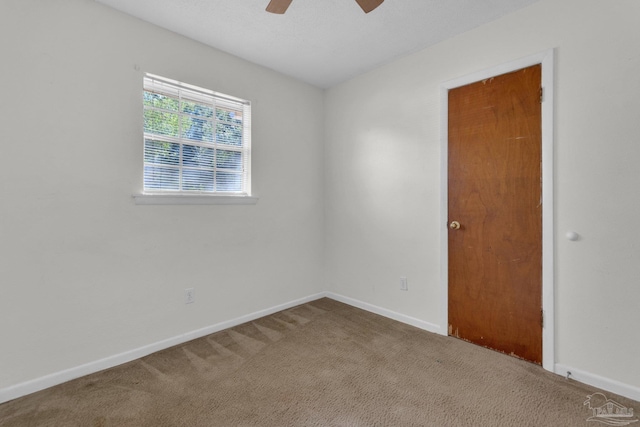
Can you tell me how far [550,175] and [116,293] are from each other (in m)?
3.13

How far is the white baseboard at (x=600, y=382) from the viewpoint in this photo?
1700mm

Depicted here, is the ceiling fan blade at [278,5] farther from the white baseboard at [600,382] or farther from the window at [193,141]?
the white baseboard at [600,382]

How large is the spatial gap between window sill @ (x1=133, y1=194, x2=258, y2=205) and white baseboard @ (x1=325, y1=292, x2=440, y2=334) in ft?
4.96

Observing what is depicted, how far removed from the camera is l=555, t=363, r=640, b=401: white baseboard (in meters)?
1.70

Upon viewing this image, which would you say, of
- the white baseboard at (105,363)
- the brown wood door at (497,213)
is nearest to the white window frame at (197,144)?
the white baseboard at (105,363)

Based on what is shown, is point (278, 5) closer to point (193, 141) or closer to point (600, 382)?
point (193, 141)

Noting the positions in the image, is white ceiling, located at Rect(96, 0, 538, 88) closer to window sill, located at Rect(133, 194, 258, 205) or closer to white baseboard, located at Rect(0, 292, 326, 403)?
window sill, located at Rect(133, 194, 258, 205)

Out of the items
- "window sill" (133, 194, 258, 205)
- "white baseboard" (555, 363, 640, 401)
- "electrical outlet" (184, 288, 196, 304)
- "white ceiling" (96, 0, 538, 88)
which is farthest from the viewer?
"electrical outlet" (184, 288, 196, 304)

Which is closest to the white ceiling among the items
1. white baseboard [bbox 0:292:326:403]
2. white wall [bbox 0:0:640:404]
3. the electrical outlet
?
white wall [bbox 0:0:640:404]

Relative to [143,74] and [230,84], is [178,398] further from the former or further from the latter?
[230,84]

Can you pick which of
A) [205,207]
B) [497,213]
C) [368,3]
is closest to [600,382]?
[497,213]

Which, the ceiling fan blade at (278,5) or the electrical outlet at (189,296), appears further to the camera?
the electrical outlet at (189,296)

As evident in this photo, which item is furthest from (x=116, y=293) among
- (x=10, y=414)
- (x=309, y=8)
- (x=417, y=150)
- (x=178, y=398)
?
(x=417, y=150)

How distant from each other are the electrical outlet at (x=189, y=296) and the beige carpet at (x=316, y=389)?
337 mm
